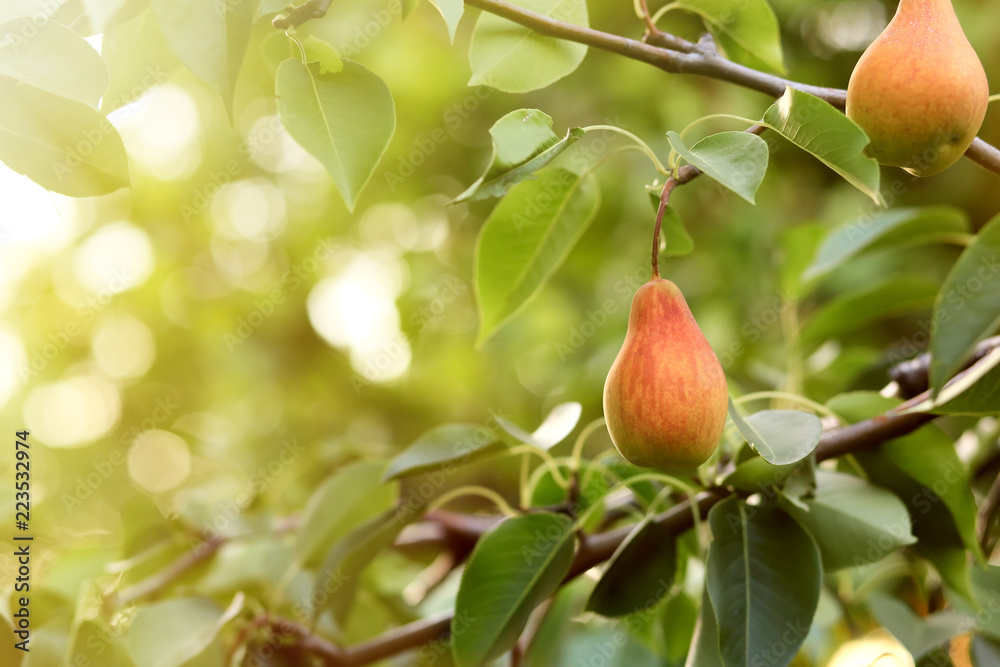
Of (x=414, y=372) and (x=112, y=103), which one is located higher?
(x=112, y=103)

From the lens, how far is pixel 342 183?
0.26 meters

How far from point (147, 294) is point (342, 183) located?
54.6 inches

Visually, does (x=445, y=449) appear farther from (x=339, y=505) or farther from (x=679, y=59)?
(x=679, y=59)

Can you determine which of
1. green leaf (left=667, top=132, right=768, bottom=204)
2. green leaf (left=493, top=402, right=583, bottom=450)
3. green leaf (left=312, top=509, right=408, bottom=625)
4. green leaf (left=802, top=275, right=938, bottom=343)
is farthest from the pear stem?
green leaf (left=802, top=275, right=938, bottom=343)

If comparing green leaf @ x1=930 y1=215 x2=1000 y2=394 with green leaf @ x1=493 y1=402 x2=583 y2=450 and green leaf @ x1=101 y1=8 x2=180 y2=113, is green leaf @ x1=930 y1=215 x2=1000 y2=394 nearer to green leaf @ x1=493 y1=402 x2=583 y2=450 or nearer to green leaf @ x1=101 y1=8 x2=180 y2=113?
green leaf @ x1=493 y1=402 x2=583 y2=450

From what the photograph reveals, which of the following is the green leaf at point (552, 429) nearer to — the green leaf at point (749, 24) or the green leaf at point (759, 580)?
the green leaf at point (759, 580)

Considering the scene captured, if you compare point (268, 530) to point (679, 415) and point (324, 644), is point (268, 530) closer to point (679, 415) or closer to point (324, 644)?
point (324, 644)

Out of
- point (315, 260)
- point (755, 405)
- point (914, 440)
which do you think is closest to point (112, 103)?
point (914, 440)

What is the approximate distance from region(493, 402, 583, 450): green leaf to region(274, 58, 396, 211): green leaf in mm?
127

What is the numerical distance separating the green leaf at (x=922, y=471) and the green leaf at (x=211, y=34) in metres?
0.31

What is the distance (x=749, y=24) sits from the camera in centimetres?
34

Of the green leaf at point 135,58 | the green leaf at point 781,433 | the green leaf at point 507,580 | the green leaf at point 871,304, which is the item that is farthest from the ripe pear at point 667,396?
the green leaf at point 871,304

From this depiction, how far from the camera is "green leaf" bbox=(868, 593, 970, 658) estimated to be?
0.38m

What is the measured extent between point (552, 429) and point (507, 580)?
75mm
